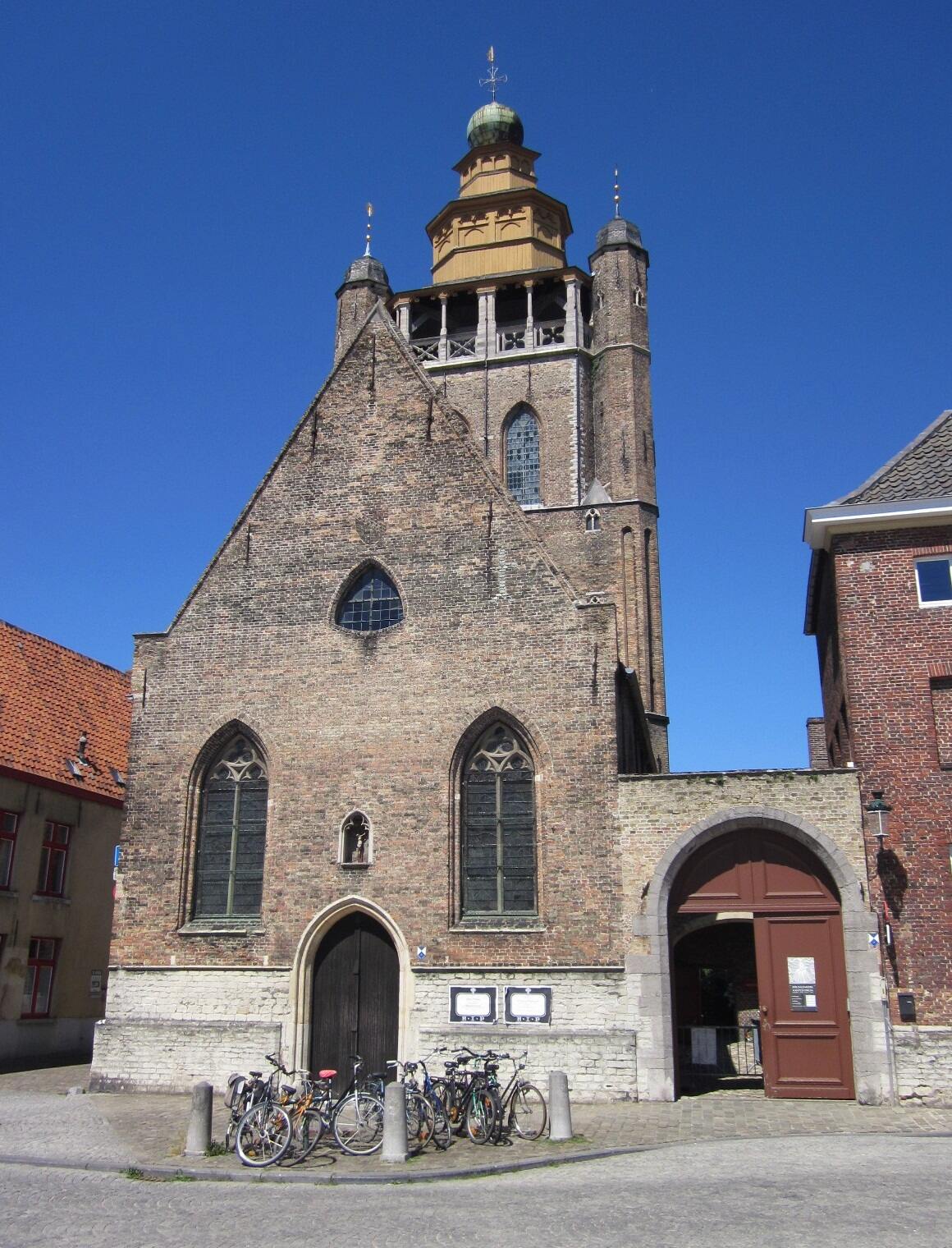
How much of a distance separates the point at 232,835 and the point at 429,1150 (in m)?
7.48

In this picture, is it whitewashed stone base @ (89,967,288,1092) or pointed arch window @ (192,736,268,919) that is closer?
whitewashed stone base @ (89,967,288,1092)

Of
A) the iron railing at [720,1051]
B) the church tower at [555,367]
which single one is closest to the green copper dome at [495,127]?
the church tower at [555,367]

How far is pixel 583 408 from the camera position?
38.8m

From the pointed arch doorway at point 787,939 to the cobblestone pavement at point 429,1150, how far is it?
0.56 meters

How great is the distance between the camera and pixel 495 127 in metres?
44.9

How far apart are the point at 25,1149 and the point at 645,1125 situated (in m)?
6.81

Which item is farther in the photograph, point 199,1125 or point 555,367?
point 555,367

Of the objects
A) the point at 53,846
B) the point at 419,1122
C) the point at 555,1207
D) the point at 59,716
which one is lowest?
the point at 555,1207

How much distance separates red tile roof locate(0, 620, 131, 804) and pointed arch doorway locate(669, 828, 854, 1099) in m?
11.7

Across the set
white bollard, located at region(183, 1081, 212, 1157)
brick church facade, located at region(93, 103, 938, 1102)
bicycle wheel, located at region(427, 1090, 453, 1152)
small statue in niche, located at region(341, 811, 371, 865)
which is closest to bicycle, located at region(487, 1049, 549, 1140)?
bicycle wheel, located at region(427, 1090, 453, 1152)

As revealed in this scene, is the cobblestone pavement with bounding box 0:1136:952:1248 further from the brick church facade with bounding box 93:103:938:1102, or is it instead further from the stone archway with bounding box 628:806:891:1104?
the brick church facade with bounding box 93:103:938:1102

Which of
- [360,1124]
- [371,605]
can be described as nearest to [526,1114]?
[360,1124]

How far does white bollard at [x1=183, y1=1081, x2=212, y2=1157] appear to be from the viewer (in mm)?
11273

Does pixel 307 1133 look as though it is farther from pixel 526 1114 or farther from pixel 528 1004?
pixel 528 1004
